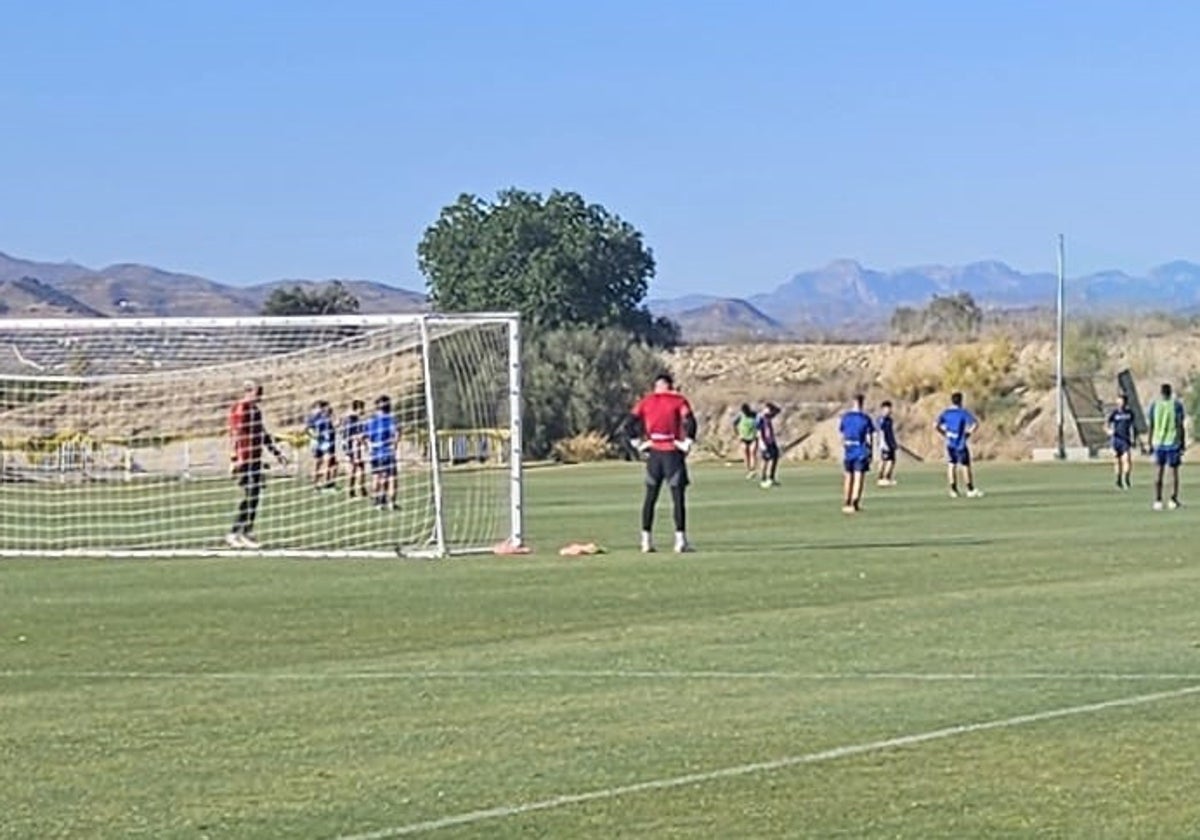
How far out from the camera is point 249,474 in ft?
104

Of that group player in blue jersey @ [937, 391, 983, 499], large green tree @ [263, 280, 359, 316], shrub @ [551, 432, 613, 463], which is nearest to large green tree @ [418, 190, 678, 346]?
large green tree @ [263, 280, 359, 316]

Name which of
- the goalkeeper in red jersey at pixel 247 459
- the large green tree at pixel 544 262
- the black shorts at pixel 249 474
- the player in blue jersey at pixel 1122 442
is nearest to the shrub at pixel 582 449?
the large green tree at pixel 544 262

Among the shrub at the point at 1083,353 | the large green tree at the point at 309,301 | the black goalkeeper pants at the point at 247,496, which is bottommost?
the black goalkeeper pants at the point at 247,496

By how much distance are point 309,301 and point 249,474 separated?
8089 cm

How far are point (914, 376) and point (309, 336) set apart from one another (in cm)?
6088

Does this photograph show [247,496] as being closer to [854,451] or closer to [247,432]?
[247,432]

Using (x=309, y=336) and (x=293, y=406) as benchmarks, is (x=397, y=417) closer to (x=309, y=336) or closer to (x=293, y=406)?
(x=309, y=336)

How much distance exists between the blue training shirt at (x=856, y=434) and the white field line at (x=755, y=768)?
A: 81.2 ft

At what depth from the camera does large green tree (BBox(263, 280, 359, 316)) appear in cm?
10850

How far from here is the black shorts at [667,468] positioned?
28391mm

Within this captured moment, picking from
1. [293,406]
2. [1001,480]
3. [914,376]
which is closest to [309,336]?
[293,406]

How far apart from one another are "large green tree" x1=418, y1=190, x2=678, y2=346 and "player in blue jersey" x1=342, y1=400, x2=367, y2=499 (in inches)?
2274

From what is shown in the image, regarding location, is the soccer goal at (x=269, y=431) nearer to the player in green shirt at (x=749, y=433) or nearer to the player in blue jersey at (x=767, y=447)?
the player in blue jersey at (x=767, y=447)

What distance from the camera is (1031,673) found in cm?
1573
